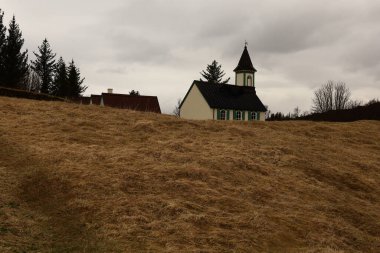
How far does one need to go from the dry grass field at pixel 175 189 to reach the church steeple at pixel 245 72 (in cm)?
4558

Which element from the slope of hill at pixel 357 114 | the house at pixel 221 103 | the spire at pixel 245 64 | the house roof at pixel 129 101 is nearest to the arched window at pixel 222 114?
the house at pixel 221 103

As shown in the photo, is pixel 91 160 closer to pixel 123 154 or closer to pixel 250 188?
pixel 123 154

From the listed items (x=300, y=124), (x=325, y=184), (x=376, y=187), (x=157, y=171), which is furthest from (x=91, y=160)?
(x=300, y=124)

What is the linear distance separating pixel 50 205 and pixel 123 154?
3.33 meters

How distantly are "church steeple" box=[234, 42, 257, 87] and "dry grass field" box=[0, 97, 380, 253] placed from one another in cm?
4558

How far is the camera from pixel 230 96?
5484cm

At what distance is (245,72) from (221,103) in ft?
35.5

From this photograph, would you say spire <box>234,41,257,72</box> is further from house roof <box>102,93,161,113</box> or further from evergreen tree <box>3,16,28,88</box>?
evergreen tree <box>3,16,28,88</box>

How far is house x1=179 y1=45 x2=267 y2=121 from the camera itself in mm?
52219

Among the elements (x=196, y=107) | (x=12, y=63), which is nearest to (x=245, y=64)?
(x=196, y=107)

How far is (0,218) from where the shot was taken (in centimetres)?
774

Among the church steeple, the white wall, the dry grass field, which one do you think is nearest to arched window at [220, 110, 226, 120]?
A: the white wall

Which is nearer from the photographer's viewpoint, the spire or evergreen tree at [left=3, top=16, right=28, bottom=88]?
evergreen tree at [left=3, top=16, right=28, bottom=88]

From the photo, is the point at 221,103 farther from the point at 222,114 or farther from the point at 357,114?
the point at 357,114
